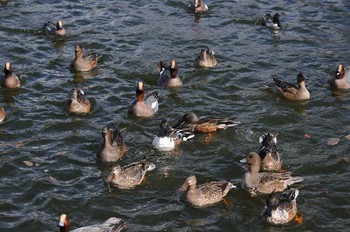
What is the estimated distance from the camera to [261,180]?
48.3 ft

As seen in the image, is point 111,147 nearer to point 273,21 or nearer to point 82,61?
point 82,61

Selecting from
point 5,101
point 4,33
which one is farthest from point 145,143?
point 4,33

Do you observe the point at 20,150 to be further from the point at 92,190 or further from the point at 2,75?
the point at 2,75

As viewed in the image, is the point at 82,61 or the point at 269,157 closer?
the point at 269,157

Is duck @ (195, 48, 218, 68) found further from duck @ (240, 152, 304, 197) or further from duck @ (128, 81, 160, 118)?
duck @ (240, 152, 304, 197)

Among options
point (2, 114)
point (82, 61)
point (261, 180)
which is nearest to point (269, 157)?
point (261, 180)

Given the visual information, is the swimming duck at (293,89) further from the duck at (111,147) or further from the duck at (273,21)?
the duck at (111,147)

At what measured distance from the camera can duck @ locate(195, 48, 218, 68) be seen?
67.6ft

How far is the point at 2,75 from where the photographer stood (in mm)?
19672

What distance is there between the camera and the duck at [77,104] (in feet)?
58.9

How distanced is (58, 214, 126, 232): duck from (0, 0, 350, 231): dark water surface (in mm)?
473

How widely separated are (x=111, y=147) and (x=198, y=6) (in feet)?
35.5

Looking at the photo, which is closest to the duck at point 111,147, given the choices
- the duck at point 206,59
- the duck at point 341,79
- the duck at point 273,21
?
the duck at point 206,59

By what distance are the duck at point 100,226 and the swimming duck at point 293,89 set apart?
7.78 m
